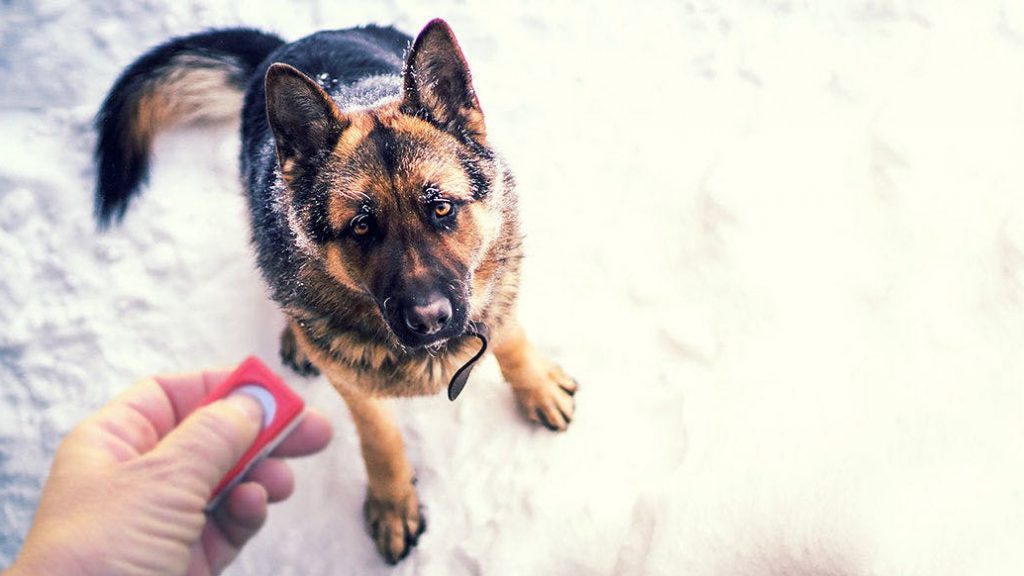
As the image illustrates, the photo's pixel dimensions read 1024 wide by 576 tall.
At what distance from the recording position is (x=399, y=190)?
1805mm

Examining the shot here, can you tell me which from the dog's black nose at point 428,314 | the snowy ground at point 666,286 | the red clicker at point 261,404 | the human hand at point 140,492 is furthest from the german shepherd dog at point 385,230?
the human hand at point 140,492

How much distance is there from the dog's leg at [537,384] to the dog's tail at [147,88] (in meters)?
1.81

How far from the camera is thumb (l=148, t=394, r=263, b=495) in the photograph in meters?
1.76

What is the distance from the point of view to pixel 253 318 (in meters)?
3.09

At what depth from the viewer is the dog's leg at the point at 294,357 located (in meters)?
2.92

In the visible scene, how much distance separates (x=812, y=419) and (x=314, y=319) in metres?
1.84

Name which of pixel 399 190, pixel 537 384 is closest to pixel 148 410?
pixel 399 190

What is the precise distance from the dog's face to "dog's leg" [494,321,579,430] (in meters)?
0.65

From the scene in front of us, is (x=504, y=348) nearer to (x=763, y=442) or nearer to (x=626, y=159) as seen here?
(x=763, y=442)

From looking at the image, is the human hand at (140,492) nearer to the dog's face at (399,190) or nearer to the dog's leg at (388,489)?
the dog's leg at (388,489)

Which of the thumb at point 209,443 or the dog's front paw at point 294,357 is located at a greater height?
the thumb at point 209,443

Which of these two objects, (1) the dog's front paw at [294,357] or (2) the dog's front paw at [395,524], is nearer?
(2) the dog's front paw at [395,524]

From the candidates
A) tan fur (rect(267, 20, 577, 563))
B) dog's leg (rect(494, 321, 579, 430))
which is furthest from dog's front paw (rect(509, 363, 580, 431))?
tan fur (rect(267, 20, 577, 563))

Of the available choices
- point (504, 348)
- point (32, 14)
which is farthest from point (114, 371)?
point (32, 14)
